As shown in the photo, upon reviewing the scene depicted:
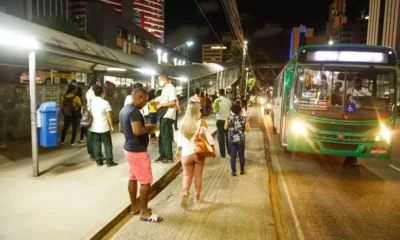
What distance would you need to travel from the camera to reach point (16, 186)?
6.10 m

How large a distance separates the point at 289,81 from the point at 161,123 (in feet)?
12.7

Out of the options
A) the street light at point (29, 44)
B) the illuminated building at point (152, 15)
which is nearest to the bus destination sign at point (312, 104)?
the street light at point (29, 44)

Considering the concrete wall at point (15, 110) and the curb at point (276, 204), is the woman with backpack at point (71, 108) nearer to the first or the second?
the concrete wall at point (15, 110)

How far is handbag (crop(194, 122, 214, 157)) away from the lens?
18.0 ft

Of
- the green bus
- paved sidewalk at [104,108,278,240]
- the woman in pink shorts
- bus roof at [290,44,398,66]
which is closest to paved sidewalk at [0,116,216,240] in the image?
paved sidewalk at [104,108,278,240]

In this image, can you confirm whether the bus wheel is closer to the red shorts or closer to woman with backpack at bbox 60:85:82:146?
the red shorts

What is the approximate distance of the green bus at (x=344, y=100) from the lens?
8312 millimetres

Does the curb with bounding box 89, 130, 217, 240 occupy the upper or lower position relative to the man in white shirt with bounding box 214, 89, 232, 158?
lower

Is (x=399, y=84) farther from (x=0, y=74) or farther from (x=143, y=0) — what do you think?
(x=143, y=0)

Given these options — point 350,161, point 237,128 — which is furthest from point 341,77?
point 237,128

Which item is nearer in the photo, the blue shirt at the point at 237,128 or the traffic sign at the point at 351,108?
the blue shirt at the point at 237,128

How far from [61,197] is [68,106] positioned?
5290 millimetres

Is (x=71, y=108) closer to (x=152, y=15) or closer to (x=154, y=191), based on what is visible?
(x=154, y=191)

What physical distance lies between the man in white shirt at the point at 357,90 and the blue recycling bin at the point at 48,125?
7.15m
